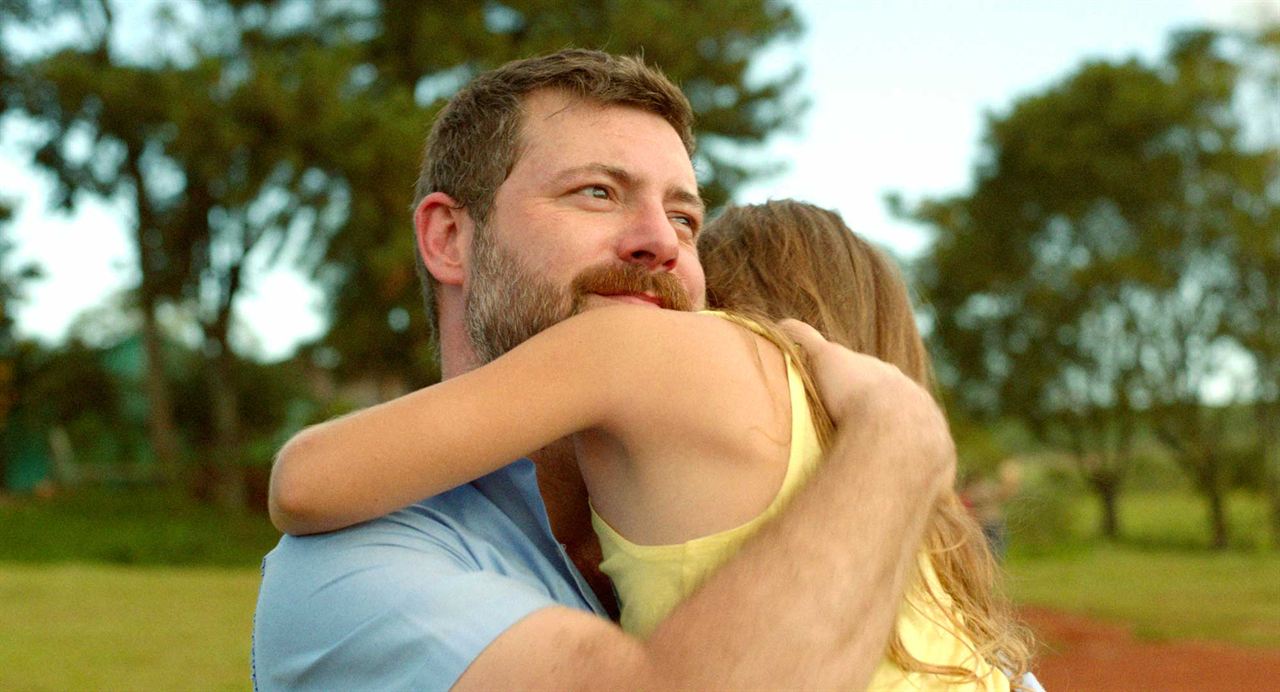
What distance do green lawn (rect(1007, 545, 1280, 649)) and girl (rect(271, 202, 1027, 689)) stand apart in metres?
9.36

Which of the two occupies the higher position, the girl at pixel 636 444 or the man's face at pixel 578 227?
the man's face at pixel 578 227

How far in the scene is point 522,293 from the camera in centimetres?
212

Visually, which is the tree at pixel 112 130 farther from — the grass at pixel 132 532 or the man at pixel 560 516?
the man at pixel 560 516

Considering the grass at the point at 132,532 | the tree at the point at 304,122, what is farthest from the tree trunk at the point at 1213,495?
the grass at the point at 132,532

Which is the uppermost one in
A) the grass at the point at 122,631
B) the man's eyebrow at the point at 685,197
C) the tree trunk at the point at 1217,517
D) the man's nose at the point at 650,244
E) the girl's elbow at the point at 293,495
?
the man's eyebrow at the point at 685,197

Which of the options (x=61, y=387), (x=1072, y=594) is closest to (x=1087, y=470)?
(x=1072, y=594)

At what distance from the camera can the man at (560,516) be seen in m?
1.49

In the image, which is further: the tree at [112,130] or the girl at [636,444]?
the tree at [112,130]

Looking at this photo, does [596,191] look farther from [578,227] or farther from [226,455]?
[226,455]

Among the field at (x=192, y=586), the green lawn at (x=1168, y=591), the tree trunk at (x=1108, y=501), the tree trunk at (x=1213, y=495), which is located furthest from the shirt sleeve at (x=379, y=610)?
the tree trunk at (x=1108, y=501)

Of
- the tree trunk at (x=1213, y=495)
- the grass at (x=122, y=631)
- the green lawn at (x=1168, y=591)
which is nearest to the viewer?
the grass at (x=122, y=631)

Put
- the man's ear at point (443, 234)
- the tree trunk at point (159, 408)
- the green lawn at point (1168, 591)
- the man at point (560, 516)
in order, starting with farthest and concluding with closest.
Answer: the tree trunk at point (159, 408) < the green lawn at point (1168, 591) < the man's ear at point (443, 234) < the man at point (560, 516)

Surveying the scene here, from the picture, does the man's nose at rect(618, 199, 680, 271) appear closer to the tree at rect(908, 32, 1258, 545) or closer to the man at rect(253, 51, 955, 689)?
the man at rect(253, 51, 955, 689)

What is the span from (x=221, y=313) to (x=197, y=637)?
17.1 m
